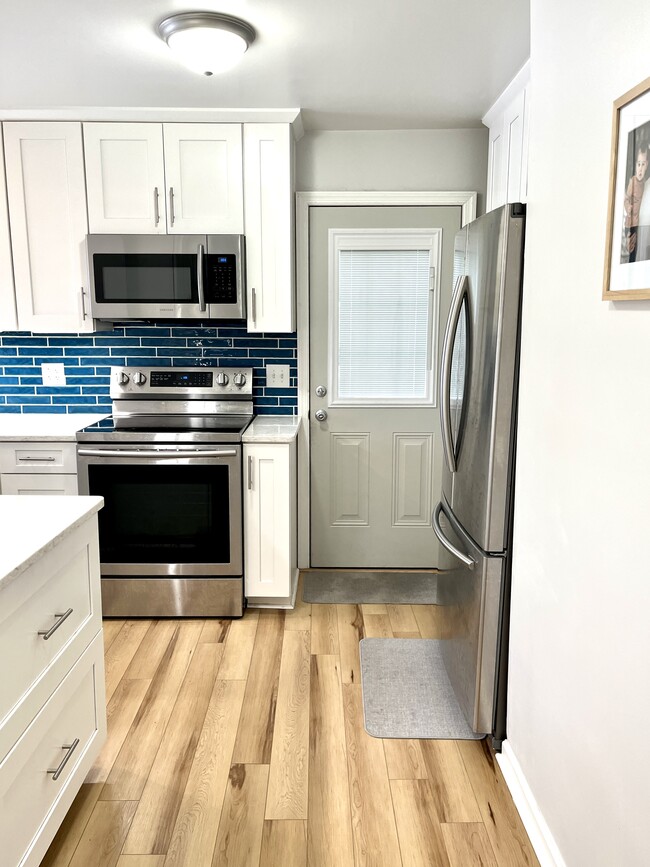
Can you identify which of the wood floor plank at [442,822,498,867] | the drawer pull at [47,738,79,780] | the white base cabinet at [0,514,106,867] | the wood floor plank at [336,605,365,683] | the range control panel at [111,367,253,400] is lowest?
the wood floor plank at [442,822,498,867]

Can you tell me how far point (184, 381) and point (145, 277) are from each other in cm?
63

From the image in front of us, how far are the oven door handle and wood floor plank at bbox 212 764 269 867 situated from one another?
1.35 metres

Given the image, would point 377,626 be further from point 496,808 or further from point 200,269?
point 200,269

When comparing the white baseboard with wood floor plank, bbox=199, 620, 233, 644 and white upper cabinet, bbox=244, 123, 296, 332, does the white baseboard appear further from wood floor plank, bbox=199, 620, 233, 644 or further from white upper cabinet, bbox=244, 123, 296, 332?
white upper cabinet, bbox=244, 123, 296, 332

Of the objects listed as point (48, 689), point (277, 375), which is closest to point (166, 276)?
point (277, 375)

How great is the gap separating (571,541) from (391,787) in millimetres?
1026

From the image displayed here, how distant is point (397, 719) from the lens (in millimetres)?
2395

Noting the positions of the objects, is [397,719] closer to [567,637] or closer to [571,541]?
[567,637]

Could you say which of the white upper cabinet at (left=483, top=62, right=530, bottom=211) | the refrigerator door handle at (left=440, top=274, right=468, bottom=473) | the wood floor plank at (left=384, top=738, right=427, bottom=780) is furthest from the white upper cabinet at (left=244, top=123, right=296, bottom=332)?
the wood floor plank at (left=384, top=738, right=427, bottom=780)

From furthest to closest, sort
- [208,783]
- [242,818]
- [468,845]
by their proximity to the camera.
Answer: [208,783] → [242,818] → [468,845]

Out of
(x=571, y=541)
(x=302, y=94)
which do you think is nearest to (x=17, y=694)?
(x=571, y=541)

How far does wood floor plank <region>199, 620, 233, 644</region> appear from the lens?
298 centimetres

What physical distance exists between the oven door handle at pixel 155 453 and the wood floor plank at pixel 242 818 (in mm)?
1355

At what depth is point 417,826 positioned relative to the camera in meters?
1.88
